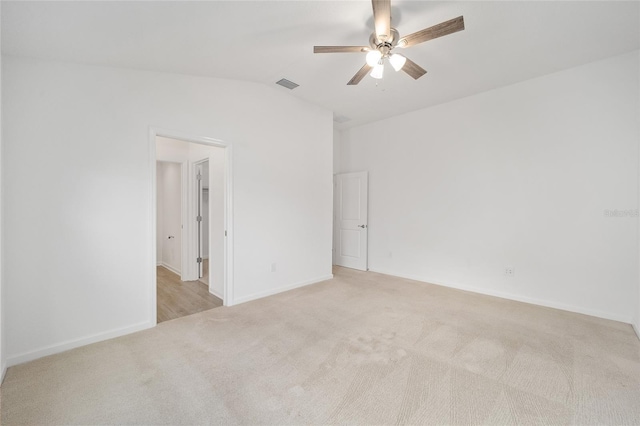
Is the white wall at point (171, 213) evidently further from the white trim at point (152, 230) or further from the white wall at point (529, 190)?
the white wall at point (529, 190)

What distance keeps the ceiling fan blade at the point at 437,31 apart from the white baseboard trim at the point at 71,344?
143 inches

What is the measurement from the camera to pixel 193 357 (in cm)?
232

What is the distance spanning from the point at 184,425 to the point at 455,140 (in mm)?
4698

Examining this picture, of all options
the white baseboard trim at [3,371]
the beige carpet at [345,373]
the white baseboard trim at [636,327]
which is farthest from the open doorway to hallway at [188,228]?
Result: the white baseboard trim at [636,327]

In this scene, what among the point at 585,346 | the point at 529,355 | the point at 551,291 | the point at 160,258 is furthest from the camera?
the point at 160,258

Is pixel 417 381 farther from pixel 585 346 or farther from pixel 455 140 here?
pixel 455 140

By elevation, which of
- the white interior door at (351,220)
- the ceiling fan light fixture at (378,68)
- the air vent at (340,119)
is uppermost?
the air vent at (340,119)

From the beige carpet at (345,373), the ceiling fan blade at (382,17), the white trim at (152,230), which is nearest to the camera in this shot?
the beige carpet at (345,373)

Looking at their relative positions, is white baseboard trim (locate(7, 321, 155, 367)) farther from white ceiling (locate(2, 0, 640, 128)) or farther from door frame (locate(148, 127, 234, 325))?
white ceiling (locate(2, 0, 640, 128))

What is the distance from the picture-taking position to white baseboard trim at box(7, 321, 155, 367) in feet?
7.29

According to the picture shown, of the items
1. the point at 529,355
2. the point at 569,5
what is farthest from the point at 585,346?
the point at 569,5

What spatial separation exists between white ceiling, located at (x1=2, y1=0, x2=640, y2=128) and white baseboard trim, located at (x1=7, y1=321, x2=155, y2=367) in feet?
8.01

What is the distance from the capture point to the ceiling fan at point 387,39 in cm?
191

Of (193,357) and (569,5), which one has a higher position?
(569,5)
